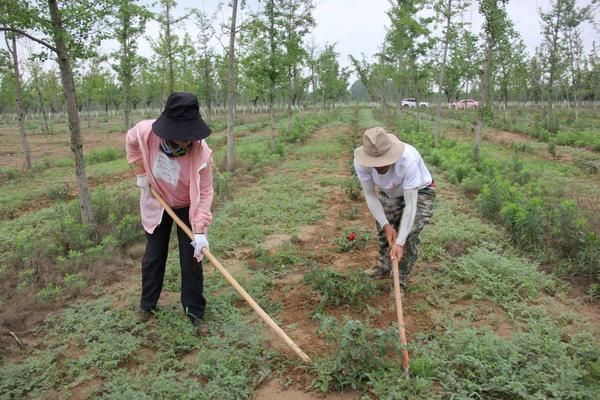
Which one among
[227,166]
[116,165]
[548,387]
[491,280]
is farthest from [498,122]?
[548,387]

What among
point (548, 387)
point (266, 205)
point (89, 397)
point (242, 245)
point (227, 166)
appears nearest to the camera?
point (548, 387)

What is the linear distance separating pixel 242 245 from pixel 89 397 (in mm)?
3038

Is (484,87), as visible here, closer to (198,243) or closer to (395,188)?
(395,188)

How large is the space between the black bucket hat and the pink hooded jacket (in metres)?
0.24

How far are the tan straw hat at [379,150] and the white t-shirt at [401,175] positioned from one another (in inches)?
5.4

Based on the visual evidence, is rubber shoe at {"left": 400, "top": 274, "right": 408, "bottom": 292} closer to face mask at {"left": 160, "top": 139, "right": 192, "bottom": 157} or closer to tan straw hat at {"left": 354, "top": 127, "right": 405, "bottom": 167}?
tan straw hat at {"left": 354, "top": 127, "right": 405, "bottom": 167}

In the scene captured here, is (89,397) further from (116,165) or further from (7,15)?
(116,165)

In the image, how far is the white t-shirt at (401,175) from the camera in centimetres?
362

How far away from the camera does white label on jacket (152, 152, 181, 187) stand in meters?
3.48

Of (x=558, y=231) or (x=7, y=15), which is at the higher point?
(x=7, y=15)

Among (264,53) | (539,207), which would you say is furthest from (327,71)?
(539,207)

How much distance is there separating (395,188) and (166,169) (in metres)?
2.04

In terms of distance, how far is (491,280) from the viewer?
4.31 metres

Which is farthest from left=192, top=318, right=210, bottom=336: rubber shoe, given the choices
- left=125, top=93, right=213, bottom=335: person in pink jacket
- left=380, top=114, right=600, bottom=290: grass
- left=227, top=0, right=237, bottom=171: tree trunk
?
left=227, top=0, right=237, bottom=171: tree trunk
